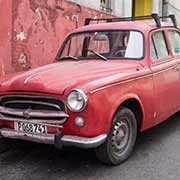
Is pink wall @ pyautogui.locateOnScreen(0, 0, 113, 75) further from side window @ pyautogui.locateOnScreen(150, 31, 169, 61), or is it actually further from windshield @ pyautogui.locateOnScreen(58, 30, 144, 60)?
side window @ pyautogui.locateOnScreen(150, 31, 169, 61)

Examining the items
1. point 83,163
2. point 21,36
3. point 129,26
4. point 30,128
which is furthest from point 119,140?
point 21,36

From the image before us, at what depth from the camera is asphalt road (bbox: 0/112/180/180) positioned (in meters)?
4.46

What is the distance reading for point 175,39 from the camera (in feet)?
22.4

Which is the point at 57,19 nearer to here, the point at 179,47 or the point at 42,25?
the point at 42,25

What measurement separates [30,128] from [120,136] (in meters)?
1.12

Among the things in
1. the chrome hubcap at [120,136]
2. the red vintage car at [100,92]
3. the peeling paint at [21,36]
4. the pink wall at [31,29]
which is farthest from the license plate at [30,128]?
the peeling paint at [21,36]

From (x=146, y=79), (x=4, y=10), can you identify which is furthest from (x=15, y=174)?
(x=4, y=10)

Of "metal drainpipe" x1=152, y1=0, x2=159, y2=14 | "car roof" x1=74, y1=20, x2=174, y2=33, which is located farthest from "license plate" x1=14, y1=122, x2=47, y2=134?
"metal drainpipe" x1=152, y1=0, x2=159, y2=14

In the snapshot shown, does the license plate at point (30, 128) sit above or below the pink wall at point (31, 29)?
below

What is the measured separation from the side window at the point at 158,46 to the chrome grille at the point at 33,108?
1.93 metres

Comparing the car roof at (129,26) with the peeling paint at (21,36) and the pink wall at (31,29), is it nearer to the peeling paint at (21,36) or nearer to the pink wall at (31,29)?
the pink wall at (31,29)

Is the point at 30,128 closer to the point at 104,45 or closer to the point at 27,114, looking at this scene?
the point at 27,114

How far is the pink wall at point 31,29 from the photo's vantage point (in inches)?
329

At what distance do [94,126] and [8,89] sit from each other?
47.3 inches
